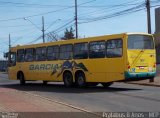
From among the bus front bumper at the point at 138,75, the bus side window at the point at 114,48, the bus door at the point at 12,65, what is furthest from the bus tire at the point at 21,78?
the bus front bumper at the point at 138,75

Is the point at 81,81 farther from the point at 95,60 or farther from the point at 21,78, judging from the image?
the point at 21,78

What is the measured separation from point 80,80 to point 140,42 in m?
4.46

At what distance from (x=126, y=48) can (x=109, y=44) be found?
1313 millimetres

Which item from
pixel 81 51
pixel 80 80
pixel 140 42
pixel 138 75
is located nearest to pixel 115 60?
pixel 138 75

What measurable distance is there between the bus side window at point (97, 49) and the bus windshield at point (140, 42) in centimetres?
175

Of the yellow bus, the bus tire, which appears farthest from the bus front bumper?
the bus tire

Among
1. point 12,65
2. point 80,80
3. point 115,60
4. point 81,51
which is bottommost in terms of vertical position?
point 80,80

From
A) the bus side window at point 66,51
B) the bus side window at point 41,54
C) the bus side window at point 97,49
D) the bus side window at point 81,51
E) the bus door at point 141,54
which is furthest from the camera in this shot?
the bus side window at point 41,54

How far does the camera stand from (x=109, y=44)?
949 inches

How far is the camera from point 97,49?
2509cm

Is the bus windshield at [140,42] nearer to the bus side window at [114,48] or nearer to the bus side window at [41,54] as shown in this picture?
the bus side window at [114,48]

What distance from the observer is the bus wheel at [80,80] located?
2623 cm

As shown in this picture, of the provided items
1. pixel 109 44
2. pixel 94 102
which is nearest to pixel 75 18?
pixel 109 44

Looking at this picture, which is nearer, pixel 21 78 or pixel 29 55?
pixel 29 55
